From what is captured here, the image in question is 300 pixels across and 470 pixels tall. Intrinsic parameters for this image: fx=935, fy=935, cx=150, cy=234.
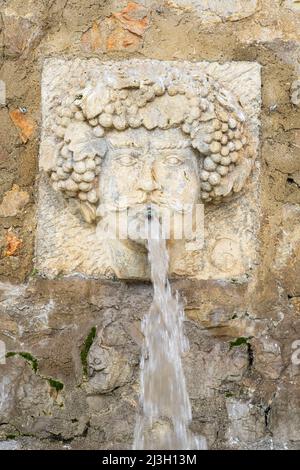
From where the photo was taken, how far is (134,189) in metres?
2.13

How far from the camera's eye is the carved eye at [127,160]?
7.04 ft

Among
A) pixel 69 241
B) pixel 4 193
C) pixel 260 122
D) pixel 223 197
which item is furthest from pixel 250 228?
pixel 4 193

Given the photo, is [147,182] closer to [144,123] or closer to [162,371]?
[144,123]

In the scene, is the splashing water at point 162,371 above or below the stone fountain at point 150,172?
below

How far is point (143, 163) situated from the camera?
214 centimetres

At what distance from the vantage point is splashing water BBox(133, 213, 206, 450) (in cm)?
214

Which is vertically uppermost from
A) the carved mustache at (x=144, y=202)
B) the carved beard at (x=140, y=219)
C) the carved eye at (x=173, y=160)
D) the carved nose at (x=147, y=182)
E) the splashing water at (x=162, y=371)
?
the carved eye at (x=173, y=160)

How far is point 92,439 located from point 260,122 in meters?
0.86

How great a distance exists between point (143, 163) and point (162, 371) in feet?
1.59

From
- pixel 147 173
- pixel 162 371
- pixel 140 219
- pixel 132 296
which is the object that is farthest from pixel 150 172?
pixel 162 371

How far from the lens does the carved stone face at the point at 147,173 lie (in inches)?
83.8

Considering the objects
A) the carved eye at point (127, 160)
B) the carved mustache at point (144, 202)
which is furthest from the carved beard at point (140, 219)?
the carved eye at point (127, 160)

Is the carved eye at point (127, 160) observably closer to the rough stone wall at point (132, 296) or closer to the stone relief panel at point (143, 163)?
the stone relief panel at point (143, 163)
